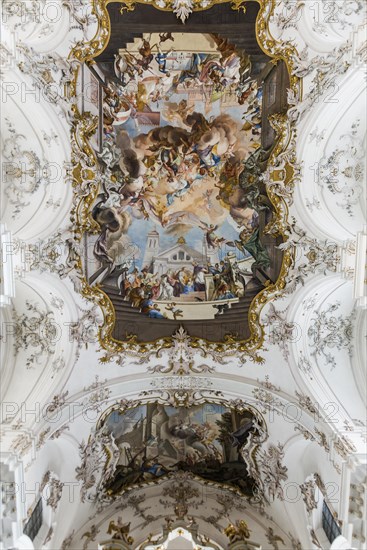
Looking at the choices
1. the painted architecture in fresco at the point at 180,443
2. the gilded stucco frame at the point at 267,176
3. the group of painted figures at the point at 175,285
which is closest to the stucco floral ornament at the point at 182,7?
the gilded stucco frame at the point at 267,176

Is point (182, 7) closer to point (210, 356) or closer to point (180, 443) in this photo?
point (210, 356)

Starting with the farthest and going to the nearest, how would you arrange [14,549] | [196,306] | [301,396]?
1. [196,306]
2. [301,396]
3. [14,549]

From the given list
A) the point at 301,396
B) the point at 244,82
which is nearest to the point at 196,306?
the point at 301,396

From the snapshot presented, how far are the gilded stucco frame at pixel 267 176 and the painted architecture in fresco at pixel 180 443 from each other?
5.53 ft

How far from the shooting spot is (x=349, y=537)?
991 centimetres

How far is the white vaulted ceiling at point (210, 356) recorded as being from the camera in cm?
1044

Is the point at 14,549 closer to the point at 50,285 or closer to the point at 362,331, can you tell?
the point at 50,285

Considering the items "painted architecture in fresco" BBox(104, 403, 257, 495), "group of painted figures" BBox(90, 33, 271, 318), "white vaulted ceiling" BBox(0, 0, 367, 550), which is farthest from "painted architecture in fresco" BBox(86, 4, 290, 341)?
"painted architecture in fresco" BBox(104, 403, 257, 495)

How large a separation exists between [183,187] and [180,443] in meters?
6.50

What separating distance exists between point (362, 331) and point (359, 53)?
20.2 feet

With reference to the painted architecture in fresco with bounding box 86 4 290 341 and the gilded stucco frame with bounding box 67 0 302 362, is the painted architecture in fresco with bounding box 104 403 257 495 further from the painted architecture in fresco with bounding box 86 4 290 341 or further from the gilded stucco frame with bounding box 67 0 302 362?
the painted architecture in fresco with bounding box 86 4 290 341

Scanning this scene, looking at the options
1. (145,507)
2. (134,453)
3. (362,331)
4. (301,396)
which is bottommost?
(145,507)

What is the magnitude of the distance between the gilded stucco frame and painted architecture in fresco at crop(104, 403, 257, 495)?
169 centimetres

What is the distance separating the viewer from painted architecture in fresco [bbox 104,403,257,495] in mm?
13344
